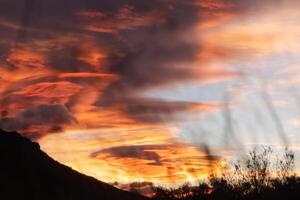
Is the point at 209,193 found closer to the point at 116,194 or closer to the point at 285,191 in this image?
the point at 285,191

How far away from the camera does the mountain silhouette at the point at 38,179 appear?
11282cm

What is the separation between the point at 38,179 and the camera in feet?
419

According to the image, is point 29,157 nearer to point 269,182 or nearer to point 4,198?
point 4,198

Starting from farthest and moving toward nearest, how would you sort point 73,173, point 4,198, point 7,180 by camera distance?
point 73,173, point 7,180, point 4,198

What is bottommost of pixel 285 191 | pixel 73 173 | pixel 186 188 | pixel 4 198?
pixel 285 191

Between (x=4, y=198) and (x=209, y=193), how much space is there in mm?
55836

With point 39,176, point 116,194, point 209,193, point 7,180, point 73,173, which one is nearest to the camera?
point 209,193

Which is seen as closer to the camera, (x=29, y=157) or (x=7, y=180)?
(x=7, y=180)

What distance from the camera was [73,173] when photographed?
15388 centimetres

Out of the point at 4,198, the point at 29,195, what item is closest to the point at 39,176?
the point at 29,195

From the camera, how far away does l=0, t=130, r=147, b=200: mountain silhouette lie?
4442 inches

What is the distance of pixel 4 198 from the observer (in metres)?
100

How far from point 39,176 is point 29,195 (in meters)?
23.8

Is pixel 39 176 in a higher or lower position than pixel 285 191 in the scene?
higher
